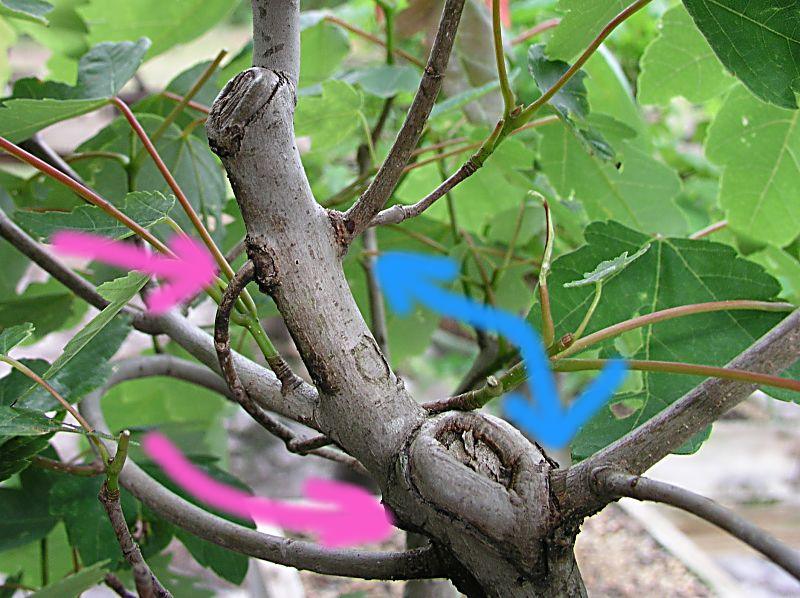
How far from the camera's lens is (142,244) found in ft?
1.25

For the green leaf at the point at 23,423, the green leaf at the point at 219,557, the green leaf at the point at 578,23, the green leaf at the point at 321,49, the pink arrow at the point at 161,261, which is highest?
the green leaf at the point at 321,49

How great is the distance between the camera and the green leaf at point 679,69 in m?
0.46

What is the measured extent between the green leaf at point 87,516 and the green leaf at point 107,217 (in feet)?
0.51

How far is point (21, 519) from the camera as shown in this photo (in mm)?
433

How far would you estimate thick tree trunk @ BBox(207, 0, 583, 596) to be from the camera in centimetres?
23

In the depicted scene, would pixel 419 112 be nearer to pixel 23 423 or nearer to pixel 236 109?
pixel 236 109

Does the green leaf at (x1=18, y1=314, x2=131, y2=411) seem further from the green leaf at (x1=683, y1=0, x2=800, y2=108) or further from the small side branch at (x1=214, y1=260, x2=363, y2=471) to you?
the green leaf at (x1=683, y1=0, x2=800, y2=108)

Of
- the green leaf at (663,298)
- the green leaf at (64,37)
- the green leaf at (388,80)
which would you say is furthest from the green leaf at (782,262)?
the green leaf at (64,37)

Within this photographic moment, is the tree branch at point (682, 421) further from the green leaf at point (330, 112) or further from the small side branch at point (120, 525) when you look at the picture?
the green leaf at point (330, 112)

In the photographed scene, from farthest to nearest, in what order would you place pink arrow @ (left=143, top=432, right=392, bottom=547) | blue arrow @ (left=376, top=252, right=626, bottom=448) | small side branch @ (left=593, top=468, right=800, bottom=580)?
pink arrow @ (left=143, top=432, right=392, bottom=547)
blue arrow @ (left=376, top=252, right=626, bottom=448)
small side branch @ (left=593, top=468, right=800, bottom=580)

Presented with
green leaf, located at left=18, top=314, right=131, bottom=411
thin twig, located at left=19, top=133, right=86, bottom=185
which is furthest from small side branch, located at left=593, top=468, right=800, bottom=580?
thin twig, located at left=19, top=133, right=86, bottom=185

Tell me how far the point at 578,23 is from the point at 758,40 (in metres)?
0.07

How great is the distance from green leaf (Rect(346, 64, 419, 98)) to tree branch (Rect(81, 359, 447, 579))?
0.26 meters

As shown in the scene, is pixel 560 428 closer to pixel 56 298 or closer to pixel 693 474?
pixel 56 298
